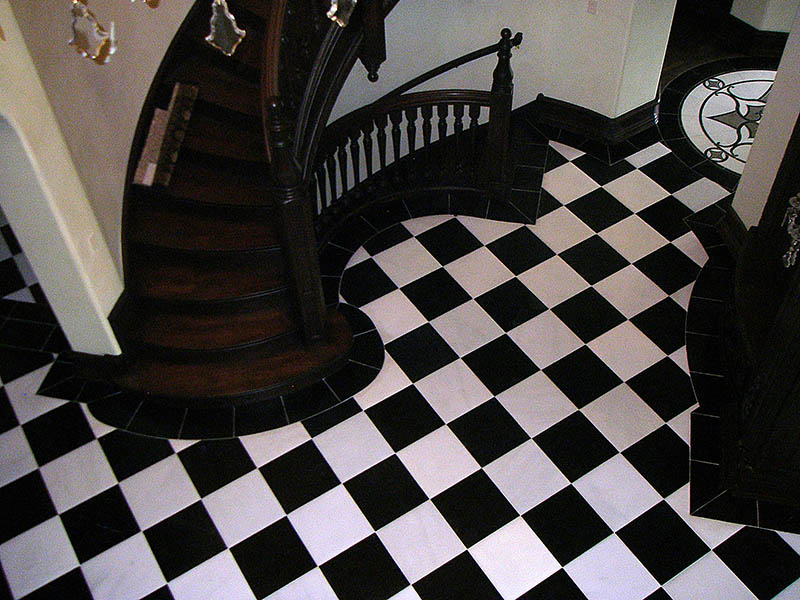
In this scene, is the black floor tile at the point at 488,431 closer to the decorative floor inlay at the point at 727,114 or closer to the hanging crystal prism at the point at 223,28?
the decorative floor inlay at the point at 727,114

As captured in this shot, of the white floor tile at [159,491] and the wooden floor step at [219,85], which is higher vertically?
the wooden floor step at [219,85]

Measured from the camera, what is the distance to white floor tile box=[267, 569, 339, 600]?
180 inches

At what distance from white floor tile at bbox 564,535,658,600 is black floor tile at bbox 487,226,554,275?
226 centimetres

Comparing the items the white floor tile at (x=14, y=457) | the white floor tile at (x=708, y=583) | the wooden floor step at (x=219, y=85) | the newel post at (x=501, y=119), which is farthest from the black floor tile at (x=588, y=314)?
the white floor tile at (x=14, y=457)

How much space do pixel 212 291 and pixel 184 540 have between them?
1.63 metres

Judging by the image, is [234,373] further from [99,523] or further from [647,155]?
[647,155]

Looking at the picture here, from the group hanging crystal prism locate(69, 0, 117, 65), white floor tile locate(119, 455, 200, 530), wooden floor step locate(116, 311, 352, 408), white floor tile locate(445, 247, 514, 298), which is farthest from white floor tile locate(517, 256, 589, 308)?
hanging crystal prism locate(69, 0, 117, 65)

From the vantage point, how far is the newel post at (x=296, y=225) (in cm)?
453

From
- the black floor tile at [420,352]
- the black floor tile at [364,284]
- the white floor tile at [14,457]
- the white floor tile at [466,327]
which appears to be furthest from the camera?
the black floor tile at [364,284]

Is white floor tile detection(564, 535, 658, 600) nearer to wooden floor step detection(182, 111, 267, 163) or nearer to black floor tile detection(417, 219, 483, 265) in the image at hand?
black floor tile detection(417, 219, 483, 265)

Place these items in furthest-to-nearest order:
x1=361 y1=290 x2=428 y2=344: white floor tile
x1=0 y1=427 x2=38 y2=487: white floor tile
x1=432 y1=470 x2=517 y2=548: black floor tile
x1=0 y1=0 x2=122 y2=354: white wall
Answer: x1=361 y1=290 x2=428 y2=344: white floor tile, x1=0 y1=427 x2=38 y2=487: white floor tile, x1=432 y1=470 x2=517 y2=548: black floor tile, x1=0 y1=0 x2=122 y2=354: white wall

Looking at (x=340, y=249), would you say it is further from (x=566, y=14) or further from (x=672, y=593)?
(x=672, y=593)

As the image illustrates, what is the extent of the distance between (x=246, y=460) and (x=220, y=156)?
2.17 m

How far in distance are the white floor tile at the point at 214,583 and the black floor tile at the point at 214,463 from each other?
1.60 feet
